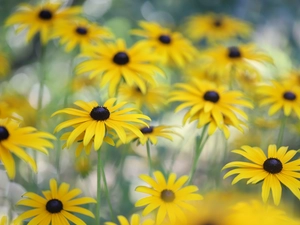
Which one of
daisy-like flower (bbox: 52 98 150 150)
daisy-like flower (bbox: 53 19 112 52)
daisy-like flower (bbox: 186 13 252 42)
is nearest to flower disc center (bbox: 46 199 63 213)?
daisy-like flower (bbox: 52 98 150 150)

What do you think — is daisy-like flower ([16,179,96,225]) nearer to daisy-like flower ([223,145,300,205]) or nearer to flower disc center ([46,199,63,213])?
flower disc center ([46,199,63,213])

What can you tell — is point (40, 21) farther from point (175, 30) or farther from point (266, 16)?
point (266, 16)

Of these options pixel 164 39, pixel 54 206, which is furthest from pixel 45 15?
pixel 54 206

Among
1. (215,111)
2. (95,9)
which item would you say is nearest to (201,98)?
(215,111)

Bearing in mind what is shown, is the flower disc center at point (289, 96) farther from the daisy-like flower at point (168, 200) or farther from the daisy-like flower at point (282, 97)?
the daisy-like flower at point (168, 200)

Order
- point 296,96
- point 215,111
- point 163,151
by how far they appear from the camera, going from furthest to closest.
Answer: point 163,151 → point 296,96 → point 215,111

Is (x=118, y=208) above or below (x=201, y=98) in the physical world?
below
